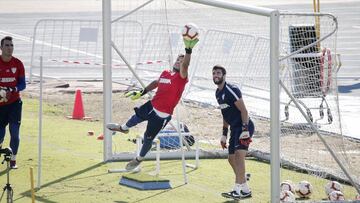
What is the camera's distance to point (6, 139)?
62.7 feet

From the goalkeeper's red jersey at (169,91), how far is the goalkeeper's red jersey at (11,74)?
2.29 m

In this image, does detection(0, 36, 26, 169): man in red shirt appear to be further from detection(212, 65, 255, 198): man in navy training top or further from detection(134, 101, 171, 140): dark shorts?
detection(212, 65, 255, 198): man in navy training top

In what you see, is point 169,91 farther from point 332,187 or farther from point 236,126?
point 332,187

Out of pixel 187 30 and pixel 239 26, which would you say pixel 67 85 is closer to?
pixel 239 26

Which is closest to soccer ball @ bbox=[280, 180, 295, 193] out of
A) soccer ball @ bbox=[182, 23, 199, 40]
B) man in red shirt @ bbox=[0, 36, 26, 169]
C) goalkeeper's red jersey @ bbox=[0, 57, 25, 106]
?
soccer ball @ bbox=[182, 23, 199, 40]

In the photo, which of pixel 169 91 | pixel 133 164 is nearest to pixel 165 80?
pixel 169 91

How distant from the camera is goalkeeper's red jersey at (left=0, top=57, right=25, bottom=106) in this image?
53.8 ft

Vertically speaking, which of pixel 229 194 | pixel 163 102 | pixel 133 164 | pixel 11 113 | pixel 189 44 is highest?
pixel 189 44

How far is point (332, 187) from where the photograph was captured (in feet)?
48.5

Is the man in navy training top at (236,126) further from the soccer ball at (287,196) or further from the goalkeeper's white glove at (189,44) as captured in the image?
the soccer ball at (287,196)

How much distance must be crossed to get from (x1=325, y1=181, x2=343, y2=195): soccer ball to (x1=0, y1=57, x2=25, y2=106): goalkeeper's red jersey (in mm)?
5079

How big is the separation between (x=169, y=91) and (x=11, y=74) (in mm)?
2577

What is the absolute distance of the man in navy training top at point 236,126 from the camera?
1474 centimetres

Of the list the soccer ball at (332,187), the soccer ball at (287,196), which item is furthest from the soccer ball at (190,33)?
the soccer ball at (332,187)
